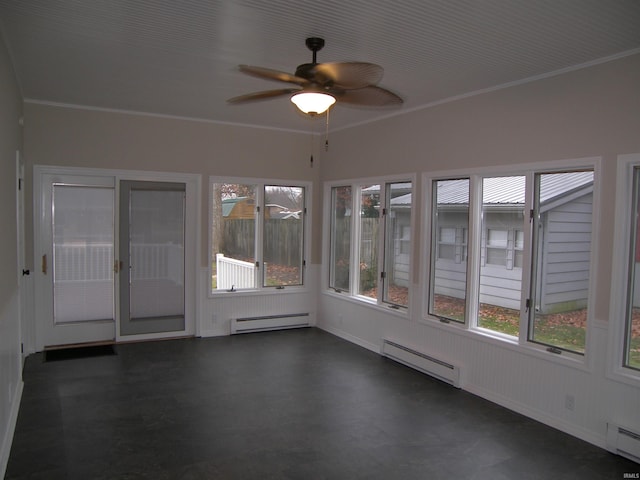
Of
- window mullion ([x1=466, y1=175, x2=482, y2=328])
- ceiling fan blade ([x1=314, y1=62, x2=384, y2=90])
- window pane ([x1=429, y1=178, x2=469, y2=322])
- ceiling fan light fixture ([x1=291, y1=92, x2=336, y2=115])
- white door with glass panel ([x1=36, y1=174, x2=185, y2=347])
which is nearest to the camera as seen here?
ceiling fan blade ([x1=314, y1=62, x2=384, y2=90])

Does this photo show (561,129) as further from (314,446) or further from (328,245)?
(328,245)

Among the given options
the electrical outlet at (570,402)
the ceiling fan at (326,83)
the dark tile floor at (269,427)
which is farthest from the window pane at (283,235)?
the electrical outlet at (570,402)

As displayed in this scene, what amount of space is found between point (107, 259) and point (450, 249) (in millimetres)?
4104

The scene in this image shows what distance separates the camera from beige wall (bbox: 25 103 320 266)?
17.5ft

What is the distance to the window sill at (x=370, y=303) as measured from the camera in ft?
17.6

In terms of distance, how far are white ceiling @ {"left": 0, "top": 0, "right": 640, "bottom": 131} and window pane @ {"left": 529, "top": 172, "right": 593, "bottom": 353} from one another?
0.95 m

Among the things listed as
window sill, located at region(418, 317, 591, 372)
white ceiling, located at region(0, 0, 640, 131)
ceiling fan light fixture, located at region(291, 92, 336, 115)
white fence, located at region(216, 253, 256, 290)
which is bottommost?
Answer: window sill, located at region(418, 317, 591, 372)

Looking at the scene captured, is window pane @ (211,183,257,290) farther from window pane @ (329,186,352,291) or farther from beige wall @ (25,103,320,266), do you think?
window pane @ (329,186,352,291)

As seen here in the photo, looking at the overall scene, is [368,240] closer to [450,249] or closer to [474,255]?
[450,249]

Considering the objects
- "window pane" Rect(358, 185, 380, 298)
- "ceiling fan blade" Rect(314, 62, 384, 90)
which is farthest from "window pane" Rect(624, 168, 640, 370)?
"window pane" Rect(358, 185, 380, 298)

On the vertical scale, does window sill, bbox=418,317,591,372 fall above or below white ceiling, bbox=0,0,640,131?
below

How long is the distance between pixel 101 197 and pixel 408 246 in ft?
12.4

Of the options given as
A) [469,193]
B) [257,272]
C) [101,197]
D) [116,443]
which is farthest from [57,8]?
[257,272]

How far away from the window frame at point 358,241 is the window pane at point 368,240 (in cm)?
6
